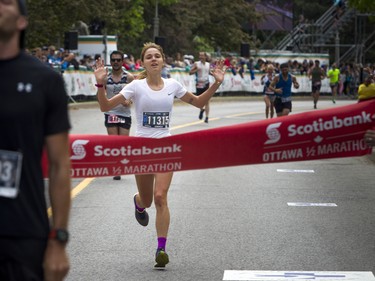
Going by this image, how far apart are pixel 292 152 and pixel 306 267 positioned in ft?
8.03

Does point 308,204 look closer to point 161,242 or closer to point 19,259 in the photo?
point 161,242

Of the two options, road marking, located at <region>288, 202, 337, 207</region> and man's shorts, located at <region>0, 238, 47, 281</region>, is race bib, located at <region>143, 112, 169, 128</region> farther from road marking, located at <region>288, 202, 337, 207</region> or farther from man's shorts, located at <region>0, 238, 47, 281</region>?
man's shorts, located at <region>0, 238, 47, 281</region>

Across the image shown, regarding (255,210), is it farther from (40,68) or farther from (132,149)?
(40,68)

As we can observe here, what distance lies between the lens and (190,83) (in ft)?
168

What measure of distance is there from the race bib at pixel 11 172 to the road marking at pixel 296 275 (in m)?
5.05

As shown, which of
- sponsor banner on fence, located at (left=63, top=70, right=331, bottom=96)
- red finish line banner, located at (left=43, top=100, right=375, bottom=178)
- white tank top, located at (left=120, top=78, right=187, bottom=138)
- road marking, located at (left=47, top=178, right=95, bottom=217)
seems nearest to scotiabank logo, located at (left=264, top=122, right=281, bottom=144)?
red finish line banner, located at (left=43, top=100, right=375, bottom=178)

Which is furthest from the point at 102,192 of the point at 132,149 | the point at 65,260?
the point at 65,260

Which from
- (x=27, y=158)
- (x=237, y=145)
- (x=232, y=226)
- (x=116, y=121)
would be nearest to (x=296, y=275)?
(x=237, y=145)

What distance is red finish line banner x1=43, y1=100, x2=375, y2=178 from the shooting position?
8055 millimetres

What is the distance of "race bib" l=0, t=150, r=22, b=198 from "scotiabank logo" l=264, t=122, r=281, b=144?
3423 mm

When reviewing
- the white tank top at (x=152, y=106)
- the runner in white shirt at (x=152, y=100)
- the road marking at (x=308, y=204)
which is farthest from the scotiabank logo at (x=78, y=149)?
the road marking at (x=308, y=204)

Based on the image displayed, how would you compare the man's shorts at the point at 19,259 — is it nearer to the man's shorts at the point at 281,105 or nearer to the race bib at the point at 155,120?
the race bib at the point at 155,120

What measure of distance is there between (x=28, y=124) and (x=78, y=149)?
3469mm

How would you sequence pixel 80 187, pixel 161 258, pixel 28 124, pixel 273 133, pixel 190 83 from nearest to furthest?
pixel 28 124, pixel 273 133, pixel 161 258, pixel 80 187, pixel 190 83
